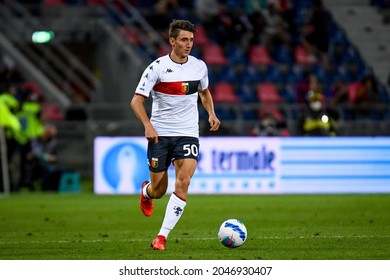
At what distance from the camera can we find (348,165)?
22.0m

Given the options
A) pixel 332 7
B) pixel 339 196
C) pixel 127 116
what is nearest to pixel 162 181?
pixel 339 196

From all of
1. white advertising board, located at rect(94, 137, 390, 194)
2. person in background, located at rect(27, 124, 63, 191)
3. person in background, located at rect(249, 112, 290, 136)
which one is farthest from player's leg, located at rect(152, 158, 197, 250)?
person in background, located at rect(27, 124, 63, 191)

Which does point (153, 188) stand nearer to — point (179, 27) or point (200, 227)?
point (179, 27)

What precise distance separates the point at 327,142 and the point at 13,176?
690 cm

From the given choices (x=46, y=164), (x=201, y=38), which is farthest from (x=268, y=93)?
(x=46, y=164)

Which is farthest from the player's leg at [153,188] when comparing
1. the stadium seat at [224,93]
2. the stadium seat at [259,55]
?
the stadium seat at [259,55]

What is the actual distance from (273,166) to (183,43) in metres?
10.4

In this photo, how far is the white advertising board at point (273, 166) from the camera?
22016 millimetres

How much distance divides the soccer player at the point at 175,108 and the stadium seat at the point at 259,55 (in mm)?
17873

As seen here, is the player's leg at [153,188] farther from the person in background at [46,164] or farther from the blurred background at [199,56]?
the blurred background at [199,56]

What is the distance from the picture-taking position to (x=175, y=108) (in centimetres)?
1213

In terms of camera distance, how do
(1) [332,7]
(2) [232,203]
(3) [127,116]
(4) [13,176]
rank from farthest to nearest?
(1) [332,7]
(3) [127,116]
(4) [13,176]
(2) [232,203]

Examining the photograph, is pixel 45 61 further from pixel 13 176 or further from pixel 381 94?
pixel 381 94

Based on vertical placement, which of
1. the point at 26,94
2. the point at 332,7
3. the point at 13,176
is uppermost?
the point at 332,7
